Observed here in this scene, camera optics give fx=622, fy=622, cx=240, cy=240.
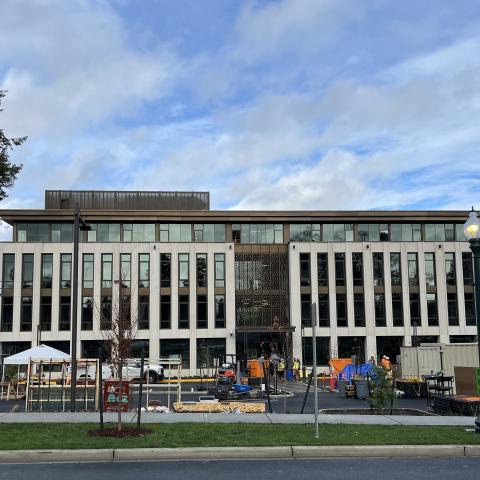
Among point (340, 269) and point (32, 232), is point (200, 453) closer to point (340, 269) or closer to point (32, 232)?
point (340, 269)

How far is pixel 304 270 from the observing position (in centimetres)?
5562

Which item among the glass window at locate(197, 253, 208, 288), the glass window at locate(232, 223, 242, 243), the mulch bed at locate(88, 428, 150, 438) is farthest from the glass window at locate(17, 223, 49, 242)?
the mulch bed at locate(88, 428, 150, 438)

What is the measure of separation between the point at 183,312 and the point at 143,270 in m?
5.12

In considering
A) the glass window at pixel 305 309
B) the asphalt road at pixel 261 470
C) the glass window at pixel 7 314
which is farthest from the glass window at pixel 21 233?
the asphalt road at pixel 261 470

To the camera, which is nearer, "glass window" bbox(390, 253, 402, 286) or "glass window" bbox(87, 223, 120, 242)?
"glass window" bbox(390, 253, 402, 286)

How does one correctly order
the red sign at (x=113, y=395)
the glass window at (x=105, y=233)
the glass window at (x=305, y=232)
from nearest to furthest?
the red sign at (x=113, y=395) < the glass window at (x=105, y=233) < the glass window at (x=305, y=232)

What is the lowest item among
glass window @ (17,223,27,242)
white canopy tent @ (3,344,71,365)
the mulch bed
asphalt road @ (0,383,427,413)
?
asphalt road @ (0,383,427,413)

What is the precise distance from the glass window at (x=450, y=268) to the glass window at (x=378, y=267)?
599 centimetres

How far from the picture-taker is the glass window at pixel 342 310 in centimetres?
5500

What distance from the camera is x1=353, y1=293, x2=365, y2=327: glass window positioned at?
5525 cm

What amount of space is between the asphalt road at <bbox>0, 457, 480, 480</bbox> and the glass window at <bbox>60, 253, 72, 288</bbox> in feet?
146

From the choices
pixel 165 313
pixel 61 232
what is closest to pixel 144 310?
pixel 165 313

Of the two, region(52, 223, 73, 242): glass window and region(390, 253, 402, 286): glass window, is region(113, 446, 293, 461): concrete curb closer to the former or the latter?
region(390, 253, 402, 286): glass window

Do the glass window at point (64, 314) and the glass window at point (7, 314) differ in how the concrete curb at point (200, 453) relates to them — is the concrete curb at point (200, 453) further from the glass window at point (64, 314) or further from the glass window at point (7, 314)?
the glass window at point (7, 314)
